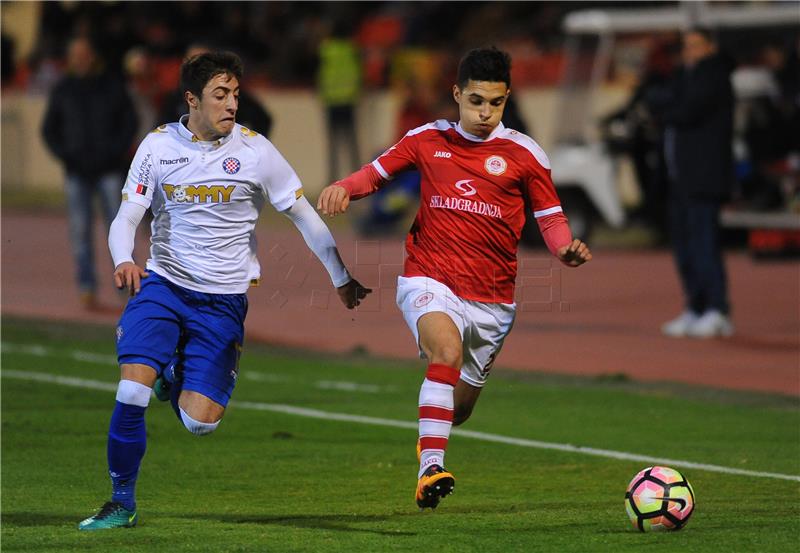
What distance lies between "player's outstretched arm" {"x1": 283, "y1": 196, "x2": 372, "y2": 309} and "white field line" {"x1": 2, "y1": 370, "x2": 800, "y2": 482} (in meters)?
2.52

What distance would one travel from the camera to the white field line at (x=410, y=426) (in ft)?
30.4

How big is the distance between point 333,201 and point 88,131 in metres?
8.97

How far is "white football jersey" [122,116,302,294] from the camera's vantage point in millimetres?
7617

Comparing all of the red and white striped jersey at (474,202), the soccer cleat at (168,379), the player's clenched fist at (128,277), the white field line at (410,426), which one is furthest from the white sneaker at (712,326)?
the player's clenched fist at (128,277)

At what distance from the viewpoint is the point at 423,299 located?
7.83m

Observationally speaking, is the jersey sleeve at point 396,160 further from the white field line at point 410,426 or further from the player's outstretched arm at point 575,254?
the white field line at point 410,426

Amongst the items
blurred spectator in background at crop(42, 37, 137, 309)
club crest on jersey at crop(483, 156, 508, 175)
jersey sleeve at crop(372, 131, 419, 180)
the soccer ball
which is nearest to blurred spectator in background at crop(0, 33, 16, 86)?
blurred spectator in background at crop(42, 37, 137, 309)

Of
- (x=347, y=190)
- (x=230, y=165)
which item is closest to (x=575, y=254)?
(x=347, y=190)

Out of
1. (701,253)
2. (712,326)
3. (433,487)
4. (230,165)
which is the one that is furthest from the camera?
(712,326)

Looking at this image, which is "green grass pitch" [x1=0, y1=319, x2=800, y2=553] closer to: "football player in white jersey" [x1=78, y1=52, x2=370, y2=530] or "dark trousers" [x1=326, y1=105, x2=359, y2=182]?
"football player in white jersey" [x1=78, y1=52, x2=370, y2=530]

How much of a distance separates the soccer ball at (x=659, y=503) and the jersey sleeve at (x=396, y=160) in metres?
1.86

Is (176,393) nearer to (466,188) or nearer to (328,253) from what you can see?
(328,253)

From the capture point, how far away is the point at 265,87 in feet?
107

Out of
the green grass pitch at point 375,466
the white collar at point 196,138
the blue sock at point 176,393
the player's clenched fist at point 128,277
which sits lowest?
the green grass pitch at point 375,466
